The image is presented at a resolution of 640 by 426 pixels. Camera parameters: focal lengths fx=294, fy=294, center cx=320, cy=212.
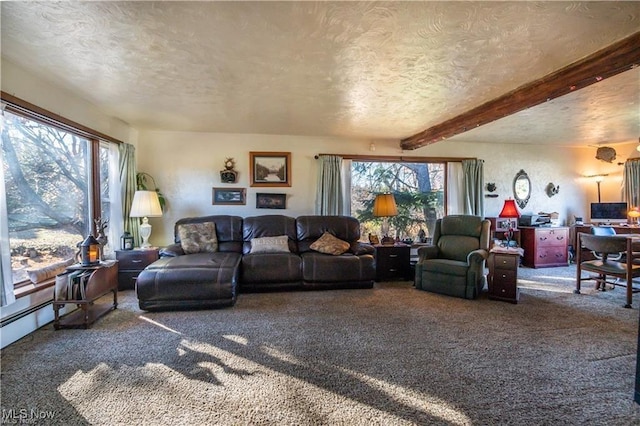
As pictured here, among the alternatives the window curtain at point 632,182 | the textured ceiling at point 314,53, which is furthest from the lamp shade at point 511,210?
the window curtain at point 632,182

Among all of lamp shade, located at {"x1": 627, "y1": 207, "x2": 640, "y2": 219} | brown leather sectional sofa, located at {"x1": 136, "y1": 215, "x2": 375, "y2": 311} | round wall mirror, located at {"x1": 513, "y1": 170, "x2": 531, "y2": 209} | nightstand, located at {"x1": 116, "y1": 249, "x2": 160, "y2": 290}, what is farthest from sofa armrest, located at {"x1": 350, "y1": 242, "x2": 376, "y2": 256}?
lamp shade, located at {"x1": 627, "y1": 207, "x2": 640, "y2": 219}

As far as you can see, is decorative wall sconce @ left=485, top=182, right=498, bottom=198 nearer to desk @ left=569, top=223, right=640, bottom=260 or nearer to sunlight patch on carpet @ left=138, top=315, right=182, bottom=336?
desk @ left=569, top=223, right=640, bottom=260

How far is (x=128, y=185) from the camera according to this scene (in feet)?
14.2

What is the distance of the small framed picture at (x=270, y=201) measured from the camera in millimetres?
5152

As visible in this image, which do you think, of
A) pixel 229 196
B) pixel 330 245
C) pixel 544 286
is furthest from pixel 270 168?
pixel 544 286

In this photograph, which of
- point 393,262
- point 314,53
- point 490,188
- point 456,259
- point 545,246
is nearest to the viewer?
point 314,53

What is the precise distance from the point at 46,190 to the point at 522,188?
7.55 metres

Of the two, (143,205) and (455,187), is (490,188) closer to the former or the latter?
(455,187)

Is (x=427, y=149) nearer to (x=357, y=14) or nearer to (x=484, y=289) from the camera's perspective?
(x=484, y=289)

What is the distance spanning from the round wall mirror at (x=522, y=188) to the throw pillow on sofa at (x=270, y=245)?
4766 millimetres

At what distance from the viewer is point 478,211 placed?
221 inches

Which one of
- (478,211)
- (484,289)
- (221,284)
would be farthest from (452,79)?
(478,211)

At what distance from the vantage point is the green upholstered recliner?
11.9 ft

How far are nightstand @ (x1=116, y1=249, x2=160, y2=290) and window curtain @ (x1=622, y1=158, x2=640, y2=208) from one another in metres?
8.47
